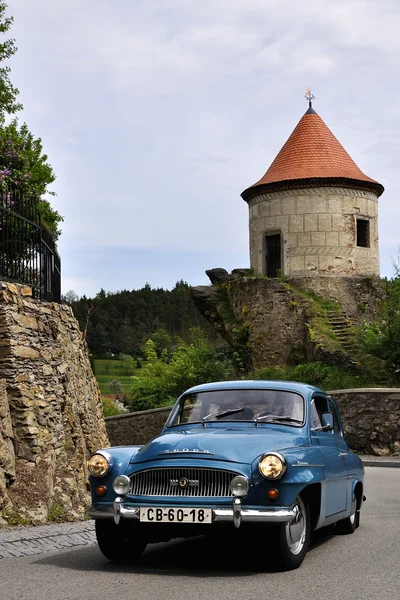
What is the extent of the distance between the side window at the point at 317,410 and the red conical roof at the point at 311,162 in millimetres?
29503

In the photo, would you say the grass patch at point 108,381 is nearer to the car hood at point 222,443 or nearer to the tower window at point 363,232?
the tower window at point 363,232

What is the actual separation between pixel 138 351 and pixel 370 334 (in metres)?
74.9

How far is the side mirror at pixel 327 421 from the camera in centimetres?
905

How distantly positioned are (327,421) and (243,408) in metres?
0.98

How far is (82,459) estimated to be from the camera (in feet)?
49.3

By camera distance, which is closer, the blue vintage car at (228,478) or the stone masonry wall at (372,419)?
the blue vintage car at (228,478)

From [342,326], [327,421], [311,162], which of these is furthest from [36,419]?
[311,162]

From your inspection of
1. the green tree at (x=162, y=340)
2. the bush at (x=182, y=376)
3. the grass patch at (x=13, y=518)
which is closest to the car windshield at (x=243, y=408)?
the grass patch at (x=13, y=518)

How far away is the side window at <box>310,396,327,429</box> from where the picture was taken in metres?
8.86

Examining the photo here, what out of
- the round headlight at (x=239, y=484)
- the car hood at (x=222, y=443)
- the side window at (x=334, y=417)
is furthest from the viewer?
the side window at (x=334, y=417)

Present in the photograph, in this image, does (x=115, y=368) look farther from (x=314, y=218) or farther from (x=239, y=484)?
(x=239, y=484)

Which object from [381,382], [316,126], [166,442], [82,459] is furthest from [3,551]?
[316,126]

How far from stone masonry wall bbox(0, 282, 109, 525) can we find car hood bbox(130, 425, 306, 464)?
327 centimetres

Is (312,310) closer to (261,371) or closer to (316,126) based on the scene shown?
(261,371)
